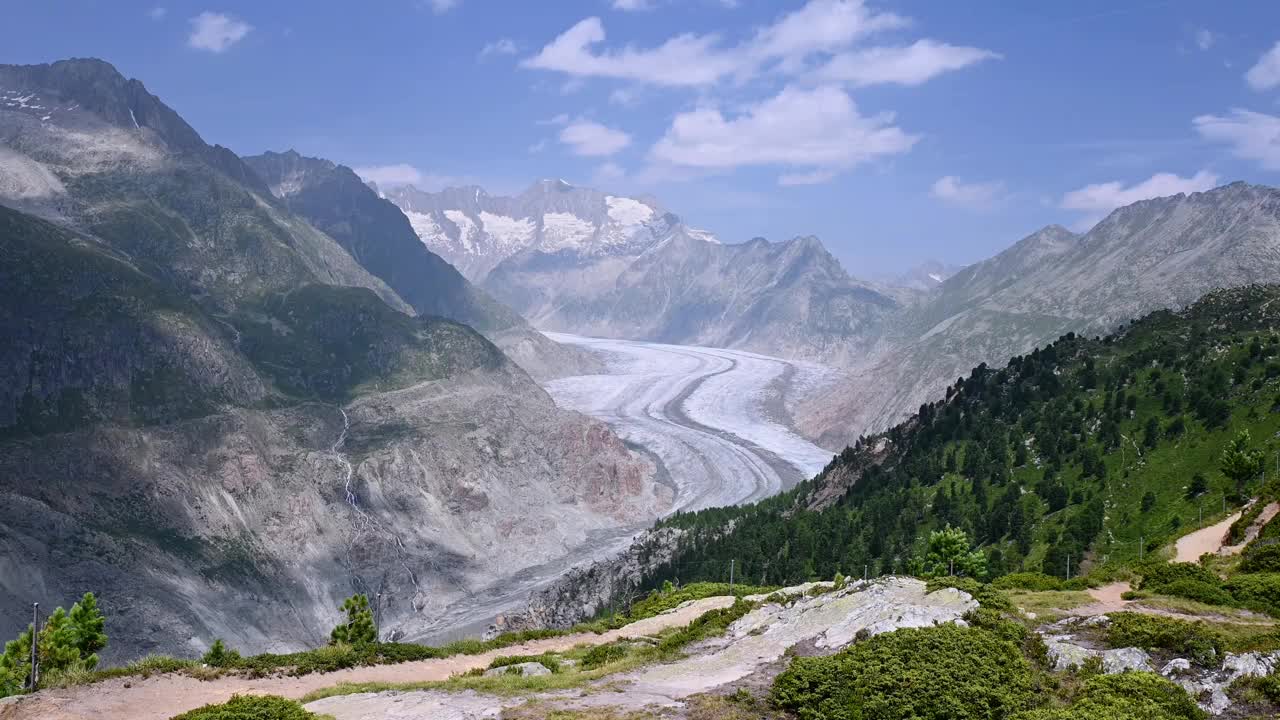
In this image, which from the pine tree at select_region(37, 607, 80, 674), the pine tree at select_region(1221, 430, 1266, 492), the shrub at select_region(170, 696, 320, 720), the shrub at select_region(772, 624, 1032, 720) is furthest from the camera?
the pine tree at select_region(1221, 430, 1266, 492)

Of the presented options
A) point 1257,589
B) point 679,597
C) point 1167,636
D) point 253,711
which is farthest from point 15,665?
point 1257,589

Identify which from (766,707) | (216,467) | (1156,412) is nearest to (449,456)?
(216,467)

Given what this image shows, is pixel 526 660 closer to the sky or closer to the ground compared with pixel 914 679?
closer to the ground

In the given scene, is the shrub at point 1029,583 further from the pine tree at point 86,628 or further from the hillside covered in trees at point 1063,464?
the pine tree at point 86,628

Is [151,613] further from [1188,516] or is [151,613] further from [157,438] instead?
[1188,516]

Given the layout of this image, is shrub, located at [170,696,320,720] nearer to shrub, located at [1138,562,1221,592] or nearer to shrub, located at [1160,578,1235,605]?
shrub, located at [1160,578,1235,605]

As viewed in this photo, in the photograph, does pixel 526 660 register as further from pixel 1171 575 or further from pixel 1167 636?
pixel 1171 575

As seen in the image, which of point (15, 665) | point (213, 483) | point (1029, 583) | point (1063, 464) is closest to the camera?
point (1029, 583)

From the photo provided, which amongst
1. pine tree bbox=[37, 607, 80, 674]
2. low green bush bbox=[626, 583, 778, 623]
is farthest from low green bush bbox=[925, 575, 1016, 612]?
pine tree bbox=[37, 607, 80, 674]
